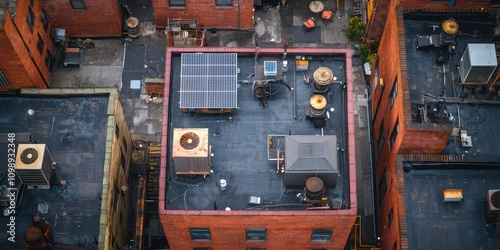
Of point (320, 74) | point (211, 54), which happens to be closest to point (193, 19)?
point (211, 54)

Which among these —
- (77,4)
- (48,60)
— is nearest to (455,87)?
(77,4)

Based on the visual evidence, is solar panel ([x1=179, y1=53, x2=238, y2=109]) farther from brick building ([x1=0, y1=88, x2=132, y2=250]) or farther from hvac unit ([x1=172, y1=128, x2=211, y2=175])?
brick building ([x1=0, y1=88, x2=132, y2=250])

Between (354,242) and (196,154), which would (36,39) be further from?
(354,242)

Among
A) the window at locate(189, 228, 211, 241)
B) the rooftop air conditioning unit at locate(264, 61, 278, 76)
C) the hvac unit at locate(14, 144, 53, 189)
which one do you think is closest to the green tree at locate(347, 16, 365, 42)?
the rooftop air conditioning unit at locate(264, 61, 278, 76)

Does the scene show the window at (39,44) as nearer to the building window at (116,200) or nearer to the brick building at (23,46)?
the brick building at (23,46)

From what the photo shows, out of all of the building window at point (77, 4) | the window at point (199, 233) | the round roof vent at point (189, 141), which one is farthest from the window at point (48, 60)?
the window at point (199, 233)

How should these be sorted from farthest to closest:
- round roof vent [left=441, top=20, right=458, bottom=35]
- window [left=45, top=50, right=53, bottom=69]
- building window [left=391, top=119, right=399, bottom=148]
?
window [left=45, top=50, right=53, bottom=69], round roof vent [left=441, top=20, right=458, bottom=35], building window [left=391, top=119, right=399, bottom=148]
